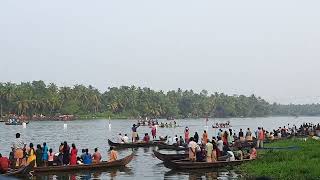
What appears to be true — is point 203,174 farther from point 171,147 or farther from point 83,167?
point 171,147

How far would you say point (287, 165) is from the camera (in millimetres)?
24578

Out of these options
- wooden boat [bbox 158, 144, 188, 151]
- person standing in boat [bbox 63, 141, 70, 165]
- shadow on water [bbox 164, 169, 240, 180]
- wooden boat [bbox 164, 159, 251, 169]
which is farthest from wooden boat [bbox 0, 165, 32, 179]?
wooden boat [bbox 158, 144, 188, 151]

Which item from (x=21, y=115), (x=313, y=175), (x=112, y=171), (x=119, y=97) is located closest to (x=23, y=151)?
(x=112, y=171)

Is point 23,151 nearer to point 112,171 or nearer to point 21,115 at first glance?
point 112,171

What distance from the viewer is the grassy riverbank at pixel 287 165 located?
22.3 metres

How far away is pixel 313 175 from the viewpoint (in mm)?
21438

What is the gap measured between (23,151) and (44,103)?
12417cm

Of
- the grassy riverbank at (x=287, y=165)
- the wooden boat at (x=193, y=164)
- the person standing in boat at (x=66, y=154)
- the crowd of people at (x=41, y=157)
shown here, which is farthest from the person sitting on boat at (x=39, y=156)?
the grassy riverbank at (x=287, y=165)

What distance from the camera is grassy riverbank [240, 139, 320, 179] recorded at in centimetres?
2227

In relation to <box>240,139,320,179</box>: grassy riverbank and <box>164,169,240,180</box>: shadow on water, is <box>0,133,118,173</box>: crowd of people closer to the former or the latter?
<box>164,169,240,180</box>: shadow on water

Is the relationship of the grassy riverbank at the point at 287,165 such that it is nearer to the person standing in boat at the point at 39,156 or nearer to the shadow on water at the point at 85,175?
the shadow on water at the point at 85,175

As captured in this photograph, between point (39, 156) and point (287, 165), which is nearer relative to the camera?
point (287, 165)

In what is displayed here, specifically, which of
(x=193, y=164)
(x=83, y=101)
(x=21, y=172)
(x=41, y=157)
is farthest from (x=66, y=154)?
(x=83, y=101)

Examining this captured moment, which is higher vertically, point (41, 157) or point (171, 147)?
point (41, 157)
